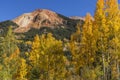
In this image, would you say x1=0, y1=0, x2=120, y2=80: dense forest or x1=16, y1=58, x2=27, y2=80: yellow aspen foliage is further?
x1=16, y1=58, x2=27, y2=80: yellow aspen foliage

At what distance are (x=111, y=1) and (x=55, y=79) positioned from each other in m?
14.7

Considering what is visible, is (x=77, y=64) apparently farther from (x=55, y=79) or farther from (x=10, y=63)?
(x=10, y=63)

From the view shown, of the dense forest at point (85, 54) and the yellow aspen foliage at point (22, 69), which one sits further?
the yellow aspen foliage at point (22, 69)

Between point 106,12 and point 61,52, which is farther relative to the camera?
point 61,52

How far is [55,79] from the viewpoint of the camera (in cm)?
4578

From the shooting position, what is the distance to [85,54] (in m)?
42.0

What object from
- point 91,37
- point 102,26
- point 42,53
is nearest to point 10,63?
point 42,53

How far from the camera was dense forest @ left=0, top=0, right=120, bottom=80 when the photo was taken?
36656 mm

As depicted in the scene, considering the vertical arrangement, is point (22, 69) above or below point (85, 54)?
below

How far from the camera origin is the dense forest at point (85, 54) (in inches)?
1443

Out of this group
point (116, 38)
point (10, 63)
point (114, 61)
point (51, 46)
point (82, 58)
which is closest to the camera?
point (116, 38)

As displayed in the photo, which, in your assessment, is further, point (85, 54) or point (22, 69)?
point (22, 69)

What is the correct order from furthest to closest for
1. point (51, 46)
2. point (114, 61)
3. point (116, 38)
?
point (51, 46) → point (114, 61) → point (116, 38)

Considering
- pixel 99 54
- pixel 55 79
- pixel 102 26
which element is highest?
pixel 102 26
